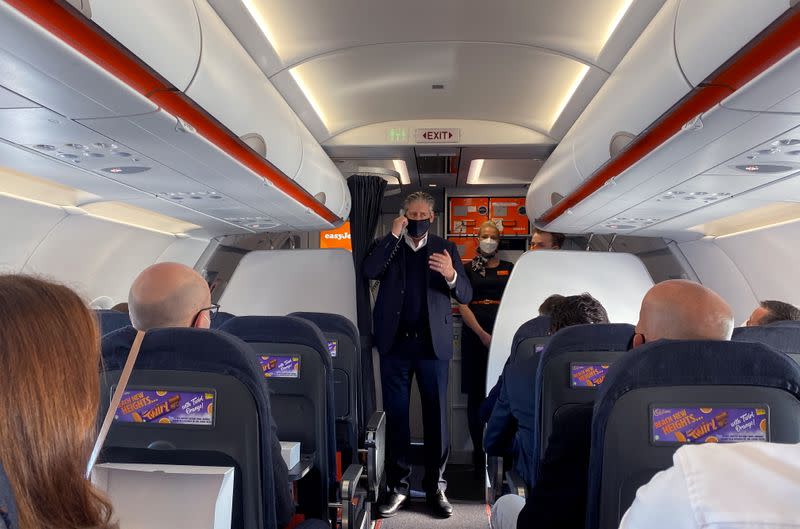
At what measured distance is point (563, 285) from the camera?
639 centimetres

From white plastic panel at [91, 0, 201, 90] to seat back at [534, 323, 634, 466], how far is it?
2.00 metres

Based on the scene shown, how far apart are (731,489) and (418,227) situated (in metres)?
4.99

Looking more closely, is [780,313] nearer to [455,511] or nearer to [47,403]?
[455,511]

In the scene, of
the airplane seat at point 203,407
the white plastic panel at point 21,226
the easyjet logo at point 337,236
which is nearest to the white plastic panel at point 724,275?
the easyjet logo at point 337,236

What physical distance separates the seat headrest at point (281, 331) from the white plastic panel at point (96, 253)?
8.06 feet

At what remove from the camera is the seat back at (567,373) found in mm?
3096

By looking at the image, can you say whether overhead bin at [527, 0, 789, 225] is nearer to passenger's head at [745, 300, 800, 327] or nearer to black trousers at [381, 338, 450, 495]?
passenger's head at [745, 300, 800, 327]

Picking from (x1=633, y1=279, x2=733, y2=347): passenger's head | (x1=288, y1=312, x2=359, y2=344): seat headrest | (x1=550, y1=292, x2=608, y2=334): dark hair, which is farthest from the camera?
(x1=288, y1=312, x2=359, y2=344): seat headrest

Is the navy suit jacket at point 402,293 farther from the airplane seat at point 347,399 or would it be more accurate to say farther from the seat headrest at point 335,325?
the airplane seat at point 347,399

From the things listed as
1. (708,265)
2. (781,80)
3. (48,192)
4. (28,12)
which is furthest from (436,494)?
(28,12)

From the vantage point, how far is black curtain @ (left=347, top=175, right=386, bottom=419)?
6.77 metres

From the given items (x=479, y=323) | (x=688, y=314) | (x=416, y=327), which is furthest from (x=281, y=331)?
(x=479, y=323)

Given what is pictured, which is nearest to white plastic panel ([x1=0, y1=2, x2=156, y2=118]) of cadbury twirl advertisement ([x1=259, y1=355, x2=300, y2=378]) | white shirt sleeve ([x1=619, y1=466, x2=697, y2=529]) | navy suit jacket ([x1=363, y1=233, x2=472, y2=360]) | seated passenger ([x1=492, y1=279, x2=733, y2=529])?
cadbury twirl advertisement ([x1=259, y1=355, x2=300, y2=378])

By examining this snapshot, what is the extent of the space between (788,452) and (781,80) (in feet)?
5.84
